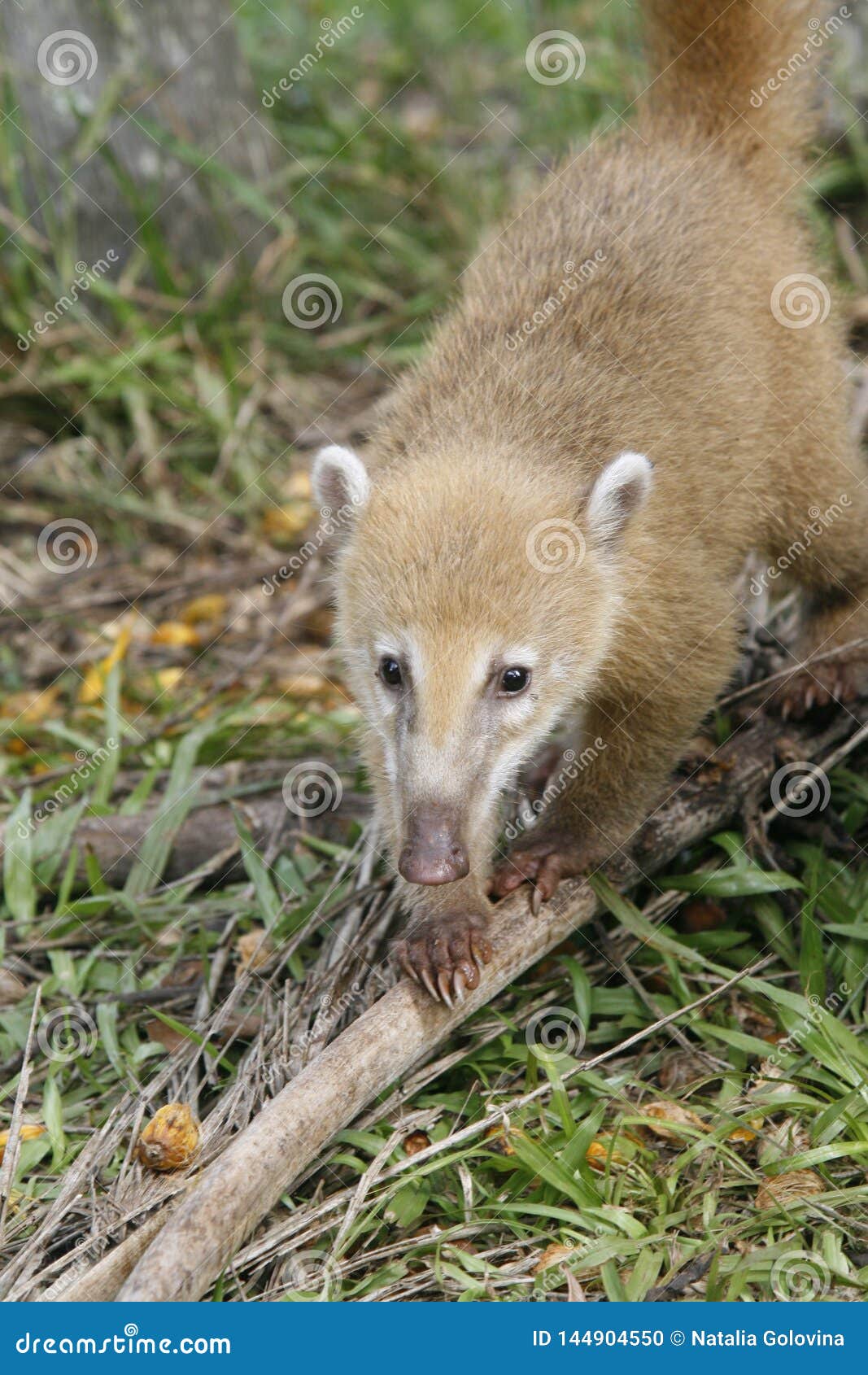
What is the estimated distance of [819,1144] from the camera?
3.62m

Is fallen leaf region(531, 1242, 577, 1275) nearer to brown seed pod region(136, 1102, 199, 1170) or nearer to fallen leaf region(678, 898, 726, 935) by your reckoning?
brown seed pod region(136, 1102, 199, 1170)

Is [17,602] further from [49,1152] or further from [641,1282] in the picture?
[641,1282]

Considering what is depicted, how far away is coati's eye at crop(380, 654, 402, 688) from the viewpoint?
3.96 metres

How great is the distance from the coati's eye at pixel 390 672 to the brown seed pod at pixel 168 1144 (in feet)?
4.47

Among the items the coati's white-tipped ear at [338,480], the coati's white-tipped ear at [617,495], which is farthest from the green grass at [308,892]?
the coati's white-tipped ear at [338,480]

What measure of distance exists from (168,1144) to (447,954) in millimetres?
920

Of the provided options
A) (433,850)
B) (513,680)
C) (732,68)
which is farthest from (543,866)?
(732,68)

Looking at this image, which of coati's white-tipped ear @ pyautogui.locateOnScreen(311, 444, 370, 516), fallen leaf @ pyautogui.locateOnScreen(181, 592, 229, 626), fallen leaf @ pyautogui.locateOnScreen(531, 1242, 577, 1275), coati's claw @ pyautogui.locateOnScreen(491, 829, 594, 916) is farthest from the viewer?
fallen leaf @ pyautogui.locateOnScreen(181, 592, 229, 626)

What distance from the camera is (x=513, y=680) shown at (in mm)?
3914

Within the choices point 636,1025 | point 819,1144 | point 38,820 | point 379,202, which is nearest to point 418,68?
point 379,202

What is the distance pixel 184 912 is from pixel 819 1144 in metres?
2.31

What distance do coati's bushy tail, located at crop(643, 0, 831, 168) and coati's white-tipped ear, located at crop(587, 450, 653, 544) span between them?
5.58ft

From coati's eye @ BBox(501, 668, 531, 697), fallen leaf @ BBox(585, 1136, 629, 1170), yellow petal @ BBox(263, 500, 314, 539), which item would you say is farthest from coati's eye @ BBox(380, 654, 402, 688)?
yellow petal @ BBox(263, 500, 314, 539)

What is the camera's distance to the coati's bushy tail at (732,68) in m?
4.95
